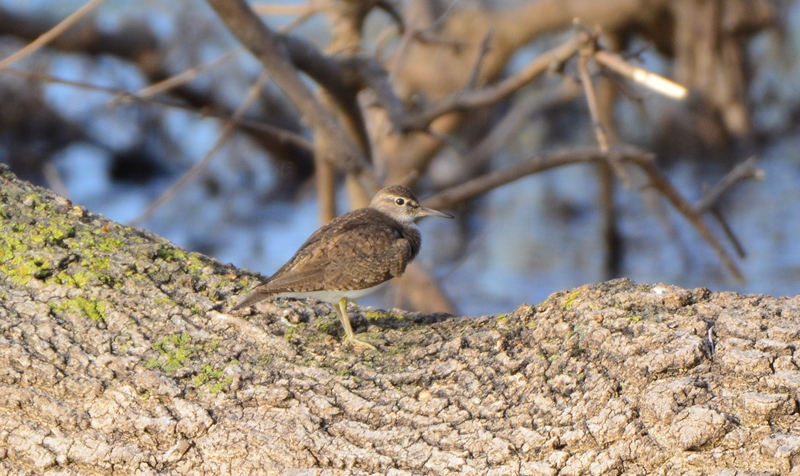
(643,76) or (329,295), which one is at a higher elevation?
(643,76)

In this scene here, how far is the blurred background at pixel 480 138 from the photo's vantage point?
10375 mm

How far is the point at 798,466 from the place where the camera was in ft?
8.50

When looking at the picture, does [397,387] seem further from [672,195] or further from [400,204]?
[672,195]

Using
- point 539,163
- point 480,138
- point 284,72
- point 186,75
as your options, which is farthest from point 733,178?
point 480,138

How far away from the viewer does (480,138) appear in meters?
12.8

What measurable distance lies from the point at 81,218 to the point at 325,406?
1.52 m

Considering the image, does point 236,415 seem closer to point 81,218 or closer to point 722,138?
point 81,218

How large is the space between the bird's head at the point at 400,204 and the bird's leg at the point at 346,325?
54.9 inches

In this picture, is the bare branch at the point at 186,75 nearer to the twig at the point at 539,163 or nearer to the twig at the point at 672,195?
the twig at the point at 539,163

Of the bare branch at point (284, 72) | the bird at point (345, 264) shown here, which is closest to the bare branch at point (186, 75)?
the bare branch at point (284, 72)

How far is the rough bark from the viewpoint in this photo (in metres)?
2.74

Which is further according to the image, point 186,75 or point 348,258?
point 186,75

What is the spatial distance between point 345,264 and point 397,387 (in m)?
1.11

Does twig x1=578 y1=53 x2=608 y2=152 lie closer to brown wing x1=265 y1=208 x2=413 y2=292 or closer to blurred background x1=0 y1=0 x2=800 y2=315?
brown wing x1=265 y1=208 x2=413 y2=292
